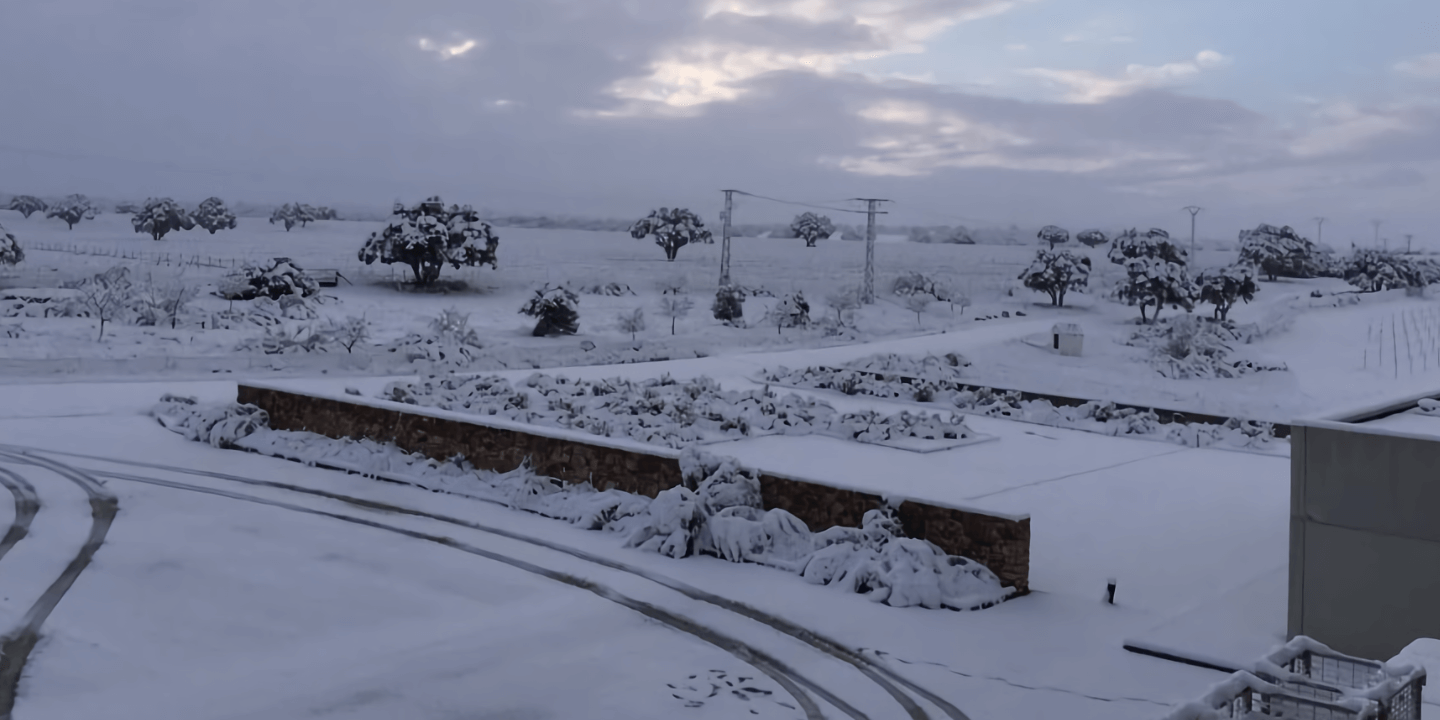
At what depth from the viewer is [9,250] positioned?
40.8m

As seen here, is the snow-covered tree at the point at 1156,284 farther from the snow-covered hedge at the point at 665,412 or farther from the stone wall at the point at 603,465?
the stone wall at the point at 603,465

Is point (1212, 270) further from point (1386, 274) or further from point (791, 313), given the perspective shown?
point (791, 313)

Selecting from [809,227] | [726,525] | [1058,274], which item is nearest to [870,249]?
[1058,274]

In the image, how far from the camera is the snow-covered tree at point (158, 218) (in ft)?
168

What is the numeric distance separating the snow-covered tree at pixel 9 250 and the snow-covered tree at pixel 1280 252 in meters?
57.0

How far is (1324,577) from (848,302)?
43449 mm

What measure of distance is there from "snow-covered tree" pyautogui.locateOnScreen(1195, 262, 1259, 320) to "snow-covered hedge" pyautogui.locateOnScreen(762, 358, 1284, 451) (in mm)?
23950

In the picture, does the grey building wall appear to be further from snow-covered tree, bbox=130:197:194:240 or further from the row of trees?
snow-covered tree, bbox=130:197:194:240

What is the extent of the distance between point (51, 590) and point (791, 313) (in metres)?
36.9

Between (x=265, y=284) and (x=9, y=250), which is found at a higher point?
(x=9, y=250)

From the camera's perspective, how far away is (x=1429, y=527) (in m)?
8.03

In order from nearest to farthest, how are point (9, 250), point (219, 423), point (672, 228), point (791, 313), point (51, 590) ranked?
point (51, 590), point (219, 423), point (9, 250), point (791, 313), point (672, 228)

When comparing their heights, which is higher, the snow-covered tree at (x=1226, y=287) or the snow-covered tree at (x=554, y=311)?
the snow-covered tree at (x=1226, y=287)

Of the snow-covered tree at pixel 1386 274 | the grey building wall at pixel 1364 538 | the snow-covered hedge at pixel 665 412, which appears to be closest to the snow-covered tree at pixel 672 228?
the snow-covered tree at pixel 1386 274
